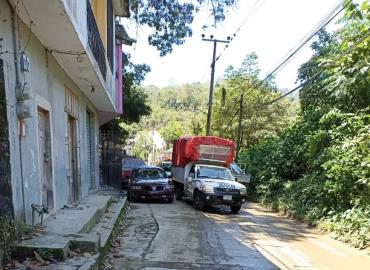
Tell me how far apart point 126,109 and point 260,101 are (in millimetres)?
14482

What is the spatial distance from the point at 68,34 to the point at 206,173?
1168 centimetres

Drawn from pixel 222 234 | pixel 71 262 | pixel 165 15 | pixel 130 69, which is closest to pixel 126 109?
pixel 130 69

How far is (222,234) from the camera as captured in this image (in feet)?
39.2

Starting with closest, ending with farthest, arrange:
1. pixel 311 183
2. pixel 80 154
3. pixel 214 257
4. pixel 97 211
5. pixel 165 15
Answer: pixel 214 257, pixel 97 211, pixel 80 154, pixel 311 183, pixel 165 15

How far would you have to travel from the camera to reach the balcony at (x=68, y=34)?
673 centimetres

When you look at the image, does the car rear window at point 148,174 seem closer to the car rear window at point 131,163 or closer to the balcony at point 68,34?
the car rear window at point 131,163

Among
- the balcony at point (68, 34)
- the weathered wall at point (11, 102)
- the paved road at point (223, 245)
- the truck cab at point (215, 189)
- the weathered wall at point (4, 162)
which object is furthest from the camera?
the truck cab at point (215, 189)

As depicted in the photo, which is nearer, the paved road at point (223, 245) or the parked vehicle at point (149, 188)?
the paved road at point (223, 245)

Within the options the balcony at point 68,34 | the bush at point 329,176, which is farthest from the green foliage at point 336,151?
A: the balcony at point 68,34

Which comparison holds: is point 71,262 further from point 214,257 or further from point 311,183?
point 311,183

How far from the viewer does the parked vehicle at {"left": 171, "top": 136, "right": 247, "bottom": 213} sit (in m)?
17.2

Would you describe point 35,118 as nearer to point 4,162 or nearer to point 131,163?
point 4,162

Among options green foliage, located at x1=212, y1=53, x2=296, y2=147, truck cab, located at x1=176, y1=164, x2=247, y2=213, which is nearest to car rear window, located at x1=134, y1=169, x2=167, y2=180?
truck cab, located at x1=176, y1=164, x2=247, y2=213

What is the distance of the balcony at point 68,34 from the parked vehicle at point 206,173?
618cm
